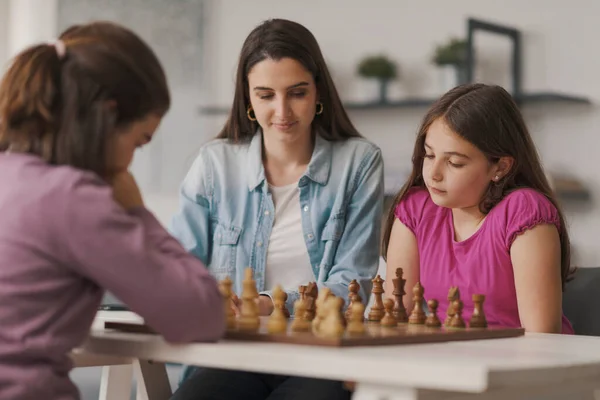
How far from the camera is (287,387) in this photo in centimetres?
188

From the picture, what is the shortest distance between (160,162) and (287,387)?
3.77 metres

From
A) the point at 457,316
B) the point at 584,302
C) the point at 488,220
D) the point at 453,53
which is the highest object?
the point at 453,53

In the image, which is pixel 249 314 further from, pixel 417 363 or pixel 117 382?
pixel 117 382

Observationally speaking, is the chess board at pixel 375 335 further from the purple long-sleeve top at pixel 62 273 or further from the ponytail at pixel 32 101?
the ponytail at pixel 32 101

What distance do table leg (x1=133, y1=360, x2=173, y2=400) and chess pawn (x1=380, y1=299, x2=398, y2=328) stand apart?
0.52 meters

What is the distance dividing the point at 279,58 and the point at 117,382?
0.79m

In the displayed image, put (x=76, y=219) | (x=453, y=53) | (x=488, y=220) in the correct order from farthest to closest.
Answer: (x=453, y=53) → (x=488, y=220) → (x=76, y=219)

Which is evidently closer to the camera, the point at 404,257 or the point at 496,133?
the point at 496,133

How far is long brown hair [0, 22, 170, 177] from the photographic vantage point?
140 centimetres

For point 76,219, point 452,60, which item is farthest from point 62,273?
point 452,60

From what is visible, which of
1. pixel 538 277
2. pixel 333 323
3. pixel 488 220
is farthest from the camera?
pixel 488 220

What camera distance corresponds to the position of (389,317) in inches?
67.3

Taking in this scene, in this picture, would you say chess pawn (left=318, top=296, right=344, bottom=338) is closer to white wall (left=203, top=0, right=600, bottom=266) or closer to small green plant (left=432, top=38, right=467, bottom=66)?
white wall (left=203, top=0, right=600, bottom=266)

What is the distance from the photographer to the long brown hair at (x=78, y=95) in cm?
140
